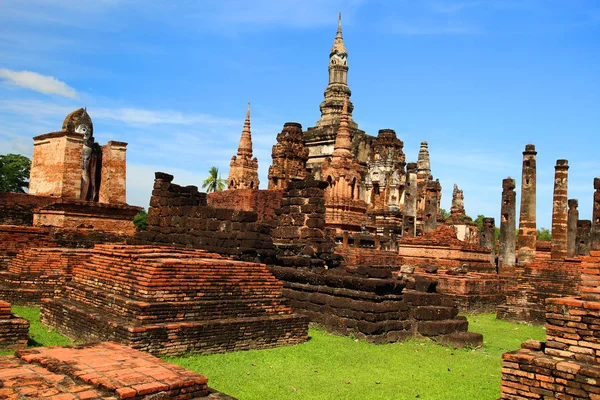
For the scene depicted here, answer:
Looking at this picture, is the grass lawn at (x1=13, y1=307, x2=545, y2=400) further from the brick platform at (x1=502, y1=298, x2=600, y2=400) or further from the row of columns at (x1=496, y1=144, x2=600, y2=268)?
the row of columns at (x1=496, y1=144, x2=600, y2=268)

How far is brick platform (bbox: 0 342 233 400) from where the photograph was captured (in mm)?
4237

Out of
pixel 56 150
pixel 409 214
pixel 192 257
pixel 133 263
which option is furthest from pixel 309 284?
pixel 409 214

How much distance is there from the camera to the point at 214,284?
8.21 m

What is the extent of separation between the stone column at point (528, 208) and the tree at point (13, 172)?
86.8ft

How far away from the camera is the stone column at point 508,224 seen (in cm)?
2272

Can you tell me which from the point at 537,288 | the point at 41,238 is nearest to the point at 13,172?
the point at 41,238

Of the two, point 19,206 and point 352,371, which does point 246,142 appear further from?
point 352,371

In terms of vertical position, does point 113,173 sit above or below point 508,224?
above

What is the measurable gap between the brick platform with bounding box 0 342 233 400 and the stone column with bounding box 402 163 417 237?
25.2m

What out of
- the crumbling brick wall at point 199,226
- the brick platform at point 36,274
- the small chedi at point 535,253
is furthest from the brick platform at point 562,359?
the brick platform at point 36,274

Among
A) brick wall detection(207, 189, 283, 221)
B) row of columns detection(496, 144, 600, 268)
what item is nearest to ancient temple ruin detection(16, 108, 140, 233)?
brick wall detection(207, 189, 283, 221)

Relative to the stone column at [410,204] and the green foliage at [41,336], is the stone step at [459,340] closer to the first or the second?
the green foliage at [41,336]

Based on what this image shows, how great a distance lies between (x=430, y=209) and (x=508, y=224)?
9.77m

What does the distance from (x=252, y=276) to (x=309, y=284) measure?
2.40 meters
